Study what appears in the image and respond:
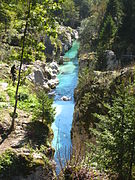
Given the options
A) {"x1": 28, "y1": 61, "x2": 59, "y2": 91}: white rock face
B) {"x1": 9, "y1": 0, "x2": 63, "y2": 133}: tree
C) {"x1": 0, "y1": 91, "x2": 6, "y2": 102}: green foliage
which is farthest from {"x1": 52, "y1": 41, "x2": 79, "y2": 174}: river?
{"x1": 9, "y1": 0, "x2": 63, "y2": 133}: tree

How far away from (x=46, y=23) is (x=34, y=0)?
2.94 ft

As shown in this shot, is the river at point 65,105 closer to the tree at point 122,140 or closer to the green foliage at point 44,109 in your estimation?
the green foliage at point 44,109

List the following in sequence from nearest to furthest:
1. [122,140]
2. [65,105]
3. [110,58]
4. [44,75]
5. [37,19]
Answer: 1. [122,140]
2. [37,19]
3. [65,105]
4. [110,58]
5. [44,75]

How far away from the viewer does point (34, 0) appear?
302 inches

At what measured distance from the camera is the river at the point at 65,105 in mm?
13906

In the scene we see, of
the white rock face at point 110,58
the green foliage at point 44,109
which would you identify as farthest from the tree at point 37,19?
the white rock face at point 110,58

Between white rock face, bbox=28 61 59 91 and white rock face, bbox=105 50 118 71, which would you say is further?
white rock face, bbox=105 50 118 71

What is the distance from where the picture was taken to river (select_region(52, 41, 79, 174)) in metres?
13.9

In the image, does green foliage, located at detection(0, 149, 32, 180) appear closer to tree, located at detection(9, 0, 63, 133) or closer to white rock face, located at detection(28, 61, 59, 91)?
tree, located at detection(9, 0, 63, 133)

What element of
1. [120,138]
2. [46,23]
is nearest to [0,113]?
[46,23]

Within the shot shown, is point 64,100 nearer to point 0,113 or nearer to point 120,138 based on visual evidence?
point 0,113

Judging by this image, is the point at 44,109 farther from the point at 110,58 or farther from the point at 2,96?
the point at 110,58

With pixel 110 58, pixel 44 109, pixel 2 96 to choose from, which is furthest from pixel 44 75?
pixel 44 109

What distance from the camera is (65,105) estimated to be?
71.9ft
